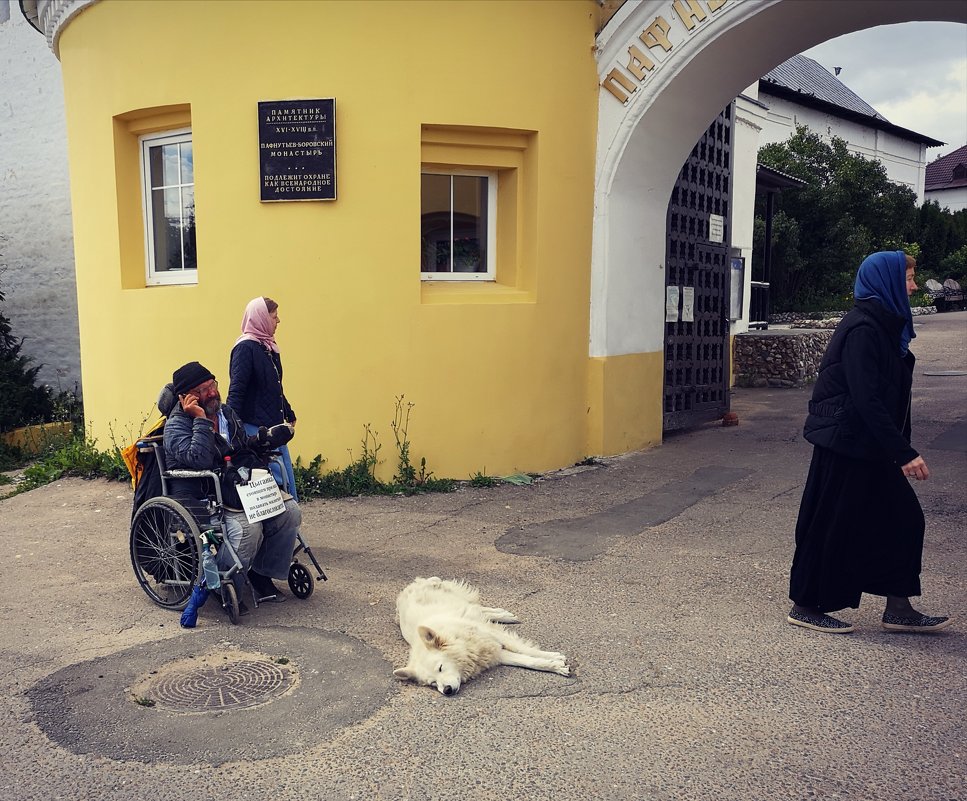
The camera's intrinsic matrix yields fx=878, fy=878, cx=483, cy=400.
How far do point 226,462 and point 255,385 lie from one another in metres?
1.18

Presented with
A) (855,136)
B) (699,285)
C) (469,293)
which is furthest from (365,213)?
(855,136)

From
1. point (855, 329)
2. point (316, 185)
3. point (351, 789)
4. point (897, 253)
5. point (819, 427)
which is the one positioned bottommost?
point (351, 789)

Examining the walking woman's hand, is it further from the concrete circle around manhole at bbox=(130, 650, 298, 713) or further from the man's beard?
the man's beard

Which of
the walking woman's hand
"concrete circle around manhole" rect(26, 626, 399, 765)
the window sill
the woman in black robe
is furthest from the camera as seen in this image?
the window sill

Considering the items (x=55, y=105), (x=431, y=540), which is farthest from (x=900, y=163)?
Result: (x=431, y=540)

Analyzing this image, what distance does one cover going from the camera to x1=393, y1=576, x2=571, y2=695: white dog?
13.1 ft

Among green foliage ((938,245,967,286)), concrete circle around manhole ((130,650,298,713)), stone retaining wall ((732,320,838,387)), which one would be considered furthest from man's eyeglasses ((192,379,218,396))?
green foliage ((938,245,967,286))

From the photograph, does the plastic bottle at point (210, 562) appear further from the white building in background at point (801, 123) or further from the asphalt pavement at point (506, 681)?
the white building in background at point (801, 123)

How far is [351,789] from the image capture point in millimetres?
3199

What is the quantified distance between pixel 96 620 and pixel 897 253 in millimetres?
4673

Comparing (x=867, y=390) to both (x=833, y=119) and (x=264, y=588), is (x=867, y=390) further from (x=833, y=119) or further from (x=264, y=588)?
(x=833, y=119)

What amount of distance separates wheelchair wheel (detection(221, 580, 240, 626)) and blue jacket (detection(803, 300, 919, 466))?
311cm

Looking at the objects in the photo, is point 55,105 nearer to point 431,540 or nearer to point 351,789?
point 431,540

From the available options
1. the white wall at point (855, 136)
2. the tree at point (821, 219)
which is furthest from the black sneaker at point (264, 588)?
the tree at point (821, 219)
